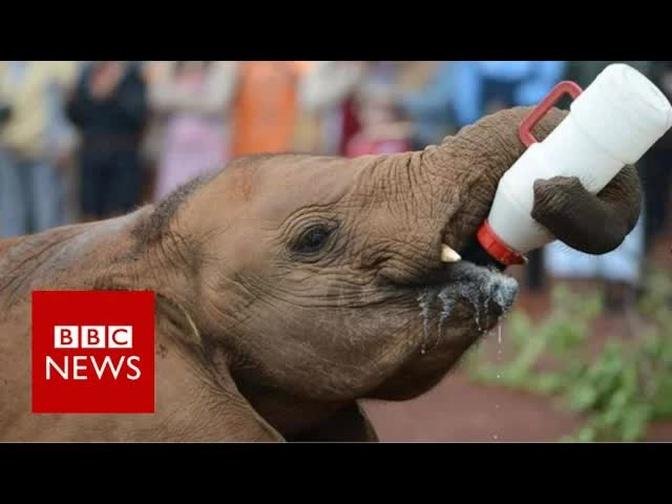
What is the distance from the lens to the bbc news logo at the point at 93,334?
5.15m

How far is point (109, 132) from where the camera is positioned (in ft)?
36.0

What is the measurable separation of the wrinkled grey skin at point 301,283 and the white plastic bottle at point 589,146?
0.07 meters

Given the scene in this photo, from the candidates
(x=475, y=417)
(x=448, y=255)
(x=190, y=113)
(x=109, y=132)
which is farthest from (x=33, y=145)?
(x=448, y=255)

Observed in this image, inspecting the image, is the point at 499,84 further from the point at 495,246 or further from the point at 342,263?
the point at 495,246

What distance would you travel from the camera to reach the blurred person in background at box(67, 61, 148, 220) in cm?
1042

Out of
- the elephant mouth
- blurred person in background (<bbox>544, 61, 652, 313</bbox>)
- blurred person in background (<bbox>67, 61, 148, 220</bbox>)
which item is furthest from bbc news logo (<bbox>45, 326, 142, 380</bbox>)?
blurred person in background (<bbox>544, 61, 652, 313</bbox>)

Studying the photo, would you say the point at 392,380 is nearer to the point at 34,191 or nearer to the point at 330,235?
the point at 330,235

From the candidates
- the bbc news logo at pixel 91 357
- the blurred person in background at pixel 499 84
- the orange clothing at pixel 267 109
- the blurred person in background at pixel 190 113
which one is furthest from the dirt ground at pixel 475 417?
the bbc news logo at pixel 91 357

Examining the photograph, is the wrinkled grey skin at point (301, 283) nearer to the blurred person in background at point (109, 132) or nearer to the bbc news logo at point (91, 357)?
the bbc news logo at point (91, 357)

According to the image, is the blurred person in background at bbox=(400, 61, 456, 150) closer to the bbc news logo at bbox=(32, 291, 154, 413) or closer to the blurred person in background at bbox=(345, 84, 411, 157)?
the blurred person in background at bbox=(345, 84, 411, 157)

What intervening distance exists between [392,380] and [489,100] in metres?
4.99

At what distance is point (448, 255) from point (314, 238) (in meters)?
0.41

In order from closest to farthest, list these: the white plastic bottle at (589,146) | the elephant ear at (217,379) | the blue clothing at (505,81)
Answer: the white plastic bottle at (589,146) < the elephant ear at (217,379) < the blue clothing at (505,81)

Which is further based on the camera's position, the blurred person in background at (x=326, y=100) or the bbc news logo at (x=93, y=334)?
the blurred person in background at (x=326, y=100)
